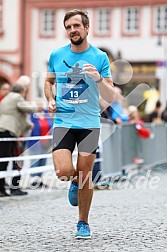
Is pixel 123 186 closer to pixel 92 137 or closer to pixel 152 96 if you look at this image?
pixel 92 137

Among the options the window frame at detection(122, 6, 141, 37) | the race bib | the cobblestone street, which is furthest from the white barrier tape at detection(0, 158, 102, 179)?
the window frame at detection(122, 6, 141, 37)

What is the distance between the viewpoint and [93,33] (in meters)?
47.8

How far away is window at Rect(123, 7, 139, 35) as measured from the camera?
46938 mm

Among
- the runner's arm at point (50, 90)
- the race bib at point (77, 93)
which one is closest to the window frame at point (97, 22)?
the runner's arm at point (50, 90)

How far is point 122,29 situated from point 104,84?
131 ft

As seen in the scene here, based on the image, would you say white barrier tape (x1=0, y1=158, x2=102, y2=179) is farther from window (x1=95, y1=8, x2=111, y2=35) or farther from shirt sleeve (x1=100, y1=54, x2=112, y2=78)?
window (x1=95, y1=8, x2=111, y2=35)

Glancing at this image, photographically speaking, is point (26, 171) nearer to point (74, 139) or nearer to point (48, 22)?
point (74, 139)

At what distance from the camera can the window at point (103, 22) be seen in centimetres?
4772

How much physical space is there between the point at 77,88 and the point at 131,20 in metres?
39.9

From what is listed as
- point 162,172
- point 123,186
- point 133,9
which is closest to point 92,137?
point 123,186

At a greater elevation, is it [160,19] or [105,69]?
[105,69]

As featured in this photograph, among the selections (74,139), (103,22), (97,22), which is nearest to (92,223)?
(74,139)

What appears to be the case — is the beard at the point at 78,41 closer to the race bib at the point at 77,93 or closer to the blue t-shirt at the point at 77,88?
the blue t-shirt at the point at 77,88

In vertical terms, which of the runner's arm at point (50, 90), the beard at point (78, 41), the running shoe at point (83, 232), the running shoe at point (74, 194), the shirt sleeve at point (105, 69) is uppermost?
the beard at point (78, 41)
